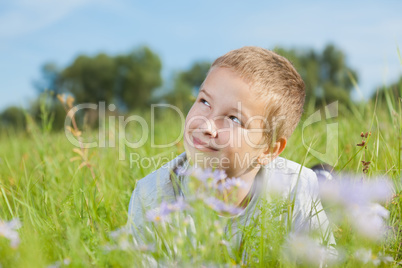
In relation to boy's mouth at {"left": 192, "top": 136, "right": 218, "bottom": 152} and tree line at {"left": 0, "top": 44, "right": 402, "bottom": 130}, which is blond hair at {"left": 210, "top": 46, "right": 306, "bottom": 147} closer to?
boy's mouth at {"left": 192, "top": 136, "right": 218, "bottom": 152}

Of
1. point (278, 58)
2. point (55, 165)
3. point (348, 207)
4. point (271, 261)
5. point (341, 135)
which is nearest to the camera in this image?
point (271, 261)

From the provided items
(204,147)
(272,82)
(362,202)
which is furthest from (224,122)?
(362,202)

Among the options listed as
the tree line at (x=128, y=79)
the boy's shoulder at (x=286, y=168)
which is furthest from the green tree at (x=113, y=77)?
the boy's shoulder at (x=286, y=168)

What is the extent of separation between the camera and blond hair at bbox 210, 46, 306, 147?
2.25m

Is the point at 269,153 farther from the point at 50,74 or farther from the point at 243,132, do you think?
the point at 50,74

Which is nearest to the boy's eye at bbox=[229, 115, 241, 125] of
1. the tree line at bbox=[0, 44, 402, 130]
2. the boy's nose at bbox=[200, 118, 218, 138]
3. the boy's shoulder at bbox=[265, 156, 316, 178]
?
the boy's nose at bbox=[200, 118, 218, 138]

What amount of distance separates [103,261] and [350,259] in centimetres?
96

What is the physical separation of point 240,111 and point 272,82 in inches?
13.3

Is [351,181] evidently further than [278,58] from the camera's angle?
No

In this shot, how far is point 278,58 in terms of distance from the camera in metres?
2.47

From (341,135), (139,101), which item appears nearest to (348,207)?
(341,135)

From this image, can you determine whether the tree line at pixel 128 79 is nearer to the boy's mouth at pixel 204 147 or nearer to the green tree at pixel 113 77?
the green tree at pixel 113 77

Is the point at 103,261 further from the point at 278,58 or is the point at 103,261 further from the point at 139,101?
the point at 139,101

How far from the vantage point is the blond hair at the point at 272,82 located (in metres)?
2.25
